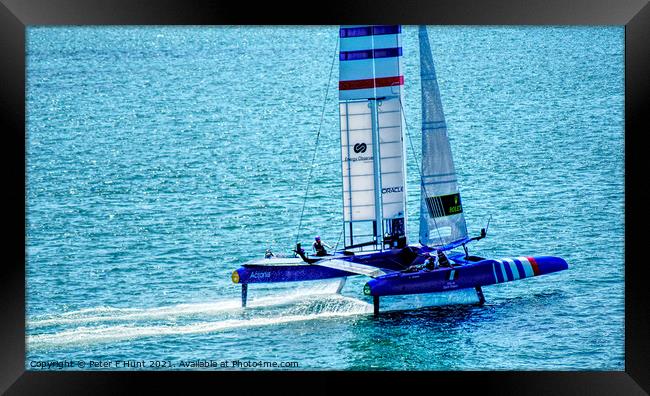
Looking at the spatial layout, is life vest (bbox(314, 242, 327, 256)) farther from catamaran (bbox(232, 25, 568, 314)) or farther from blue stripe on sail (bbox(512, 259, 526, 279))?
blue stripe on sail (bbox(512, 259, 526, 279))

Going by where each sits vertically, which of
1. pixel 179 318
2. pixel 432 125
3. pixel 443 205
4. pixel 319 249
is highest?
pixel 432 125

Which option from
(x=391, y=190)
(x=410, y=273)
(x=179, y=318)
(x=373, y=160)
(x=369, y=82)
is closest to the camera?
(x=179, y=318)

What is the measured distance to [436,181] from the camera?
21.8m

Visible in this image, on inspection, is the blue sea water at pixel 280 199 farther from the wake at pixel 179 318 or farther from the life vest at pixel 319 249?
the life vest at pixel 319 249

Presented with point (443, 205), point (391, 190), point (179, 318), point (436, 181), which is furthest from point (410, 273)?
point (179, 318)

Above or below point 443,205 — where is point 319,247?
below

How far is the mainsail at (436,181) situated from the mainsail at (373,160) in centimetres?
33

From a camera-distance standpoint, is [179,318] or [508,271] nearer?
[179,318]

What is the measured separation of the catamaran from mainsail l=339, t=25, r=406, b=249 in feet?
0.05

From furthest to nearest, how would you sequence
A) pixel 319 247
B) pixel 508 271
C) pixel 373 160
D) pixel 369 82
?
pixel 373 160
pixel 369 82
pixel 319 247
pixel 508 271

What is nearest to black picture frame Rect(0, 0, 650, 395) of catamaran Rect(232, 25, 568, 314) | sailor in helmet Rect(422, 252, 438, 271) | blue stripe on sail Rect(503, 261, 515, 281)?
sailor in helmet Rect(422, 252, 438, 271)

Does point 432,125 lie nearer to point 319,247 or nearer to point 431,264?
point 431,264
